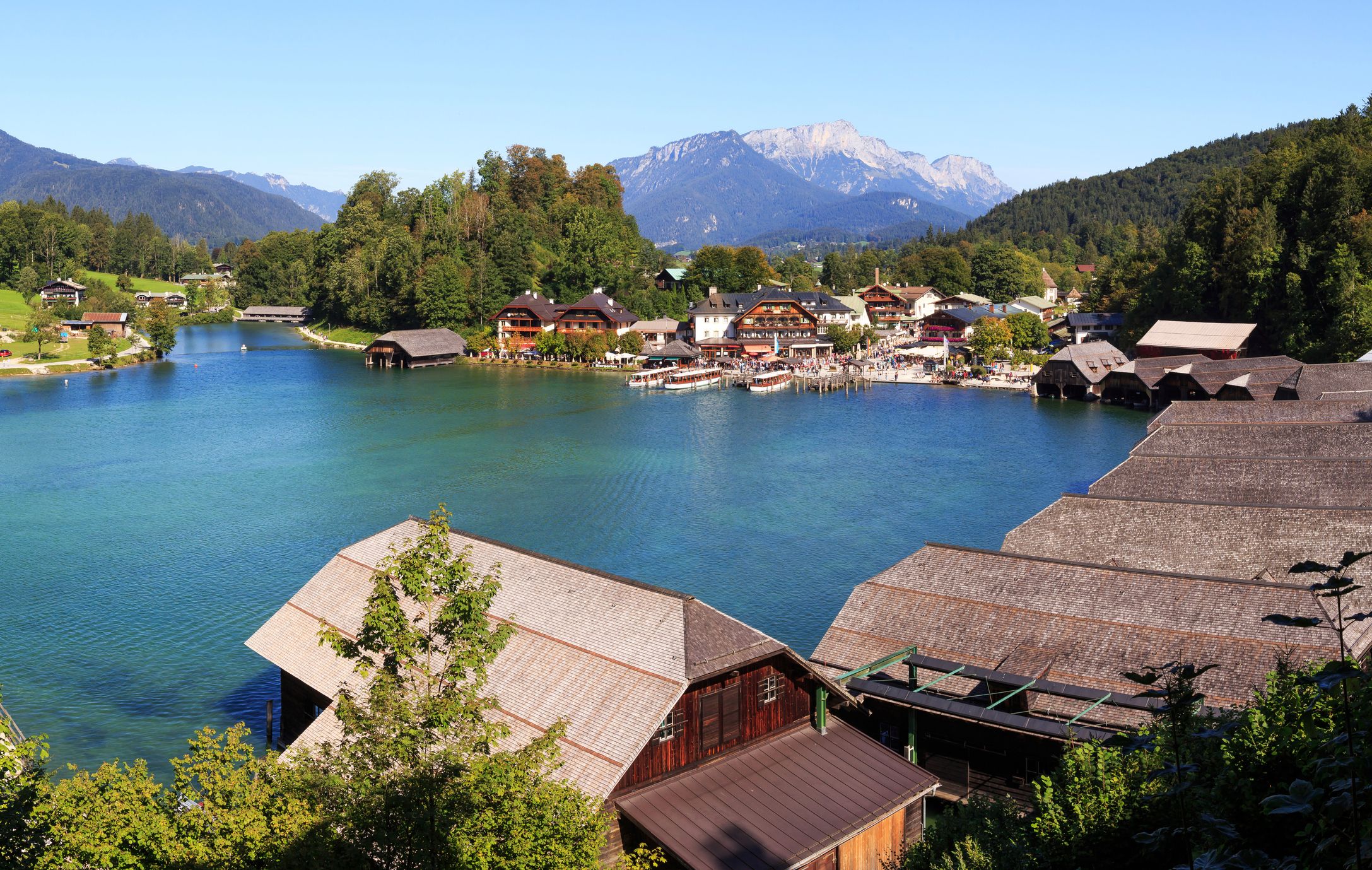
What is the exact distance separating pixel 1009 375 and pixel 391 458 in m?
49.2

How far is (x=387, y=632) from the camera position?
396 inches

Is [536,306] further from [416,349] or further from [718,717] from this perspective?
[718,717]

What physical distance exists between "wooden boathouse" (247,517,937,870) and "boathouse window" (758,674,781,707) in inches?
0.9

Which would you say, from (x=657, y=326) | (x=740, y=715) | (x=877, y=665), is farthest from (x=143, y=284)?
(x=740, y=715)

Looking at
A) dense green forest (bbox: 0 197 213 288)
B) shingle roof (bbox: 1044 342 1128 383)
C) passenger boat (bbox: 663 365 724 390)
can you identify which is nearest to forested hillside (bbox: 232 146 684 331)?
passenger boat (bbox: 663 365 724 390)

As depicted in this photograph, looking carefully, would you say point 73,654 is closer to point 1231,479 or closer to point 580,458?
point 580,458

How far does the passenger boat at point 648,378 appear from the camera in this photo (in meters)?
78.6

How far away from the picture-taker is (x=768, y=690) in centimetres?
1539

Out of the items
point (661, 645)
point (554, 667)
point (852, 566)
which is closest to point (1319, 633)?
point (661, 645)

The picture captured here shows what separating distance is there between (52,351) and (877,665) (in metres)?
92.9

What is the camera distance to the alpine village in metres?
10.2

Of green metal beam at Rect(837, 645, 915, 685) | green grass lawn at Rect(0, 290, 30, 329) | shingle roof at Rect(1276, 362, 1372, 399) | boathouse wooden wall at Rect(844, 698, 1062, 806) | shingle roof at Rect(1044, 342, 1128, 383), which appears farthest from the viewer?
green grass lawn at Rect(0, 290, 30, 329)

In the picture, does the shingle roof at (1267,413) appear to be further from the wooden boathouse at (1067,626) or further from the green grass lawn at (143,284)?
the green grass lawn at (143,284)

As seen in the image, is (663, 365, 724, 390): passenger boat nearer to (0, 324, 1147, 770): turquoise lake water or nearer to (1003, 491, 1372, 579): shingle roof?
(0, 324, 1147, 770): turquoise lake water
